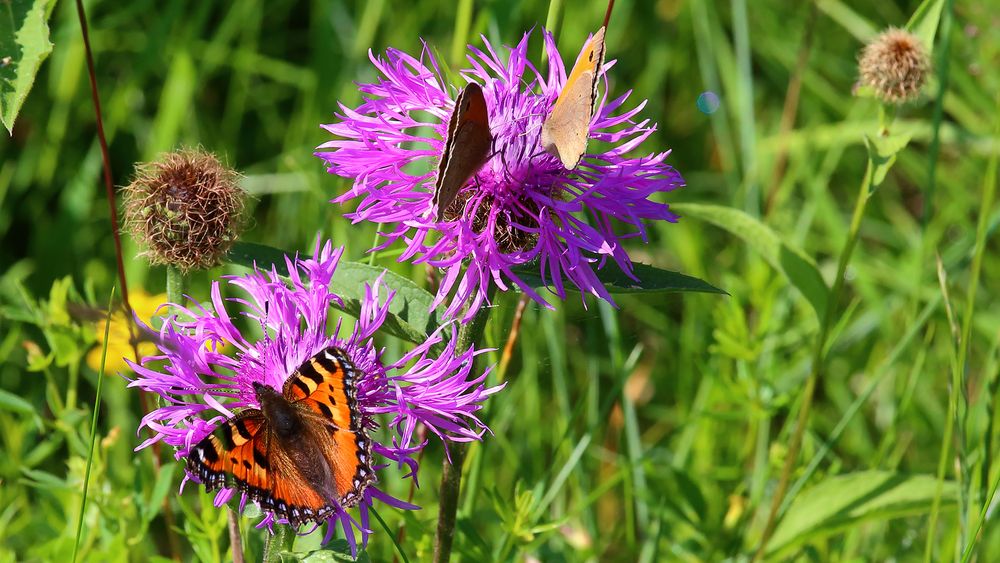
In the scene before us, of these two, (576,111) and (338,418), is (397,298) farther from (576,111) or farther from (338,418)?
(576,111)

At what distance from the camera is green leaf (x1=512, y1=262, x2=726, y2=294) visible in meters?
1.58

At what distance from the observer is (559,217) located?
1.68 metres

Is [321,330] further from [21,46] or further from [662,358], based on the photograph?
[662,358]

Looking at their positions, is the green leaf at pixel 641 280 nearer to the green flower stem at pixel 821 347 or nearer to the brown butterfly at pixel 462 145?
the brown butterfly at pixel 462 145

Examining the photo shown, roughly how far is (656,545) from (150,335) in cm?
117

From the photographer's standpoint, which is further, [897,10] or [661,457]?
[897,10]

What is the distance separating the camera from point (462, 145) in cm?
149

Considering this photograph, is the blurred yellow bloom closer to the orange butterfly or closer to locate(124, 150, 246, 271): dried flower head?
locate(124, 150, 246, 271): dried flower head

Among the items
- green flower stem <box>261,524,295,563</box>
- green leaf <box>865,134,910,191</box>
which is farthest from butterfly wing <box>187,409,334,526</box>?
green leaf <box>865,134,910,191</box>

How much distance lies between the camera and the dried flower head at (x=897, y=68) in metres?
2.09

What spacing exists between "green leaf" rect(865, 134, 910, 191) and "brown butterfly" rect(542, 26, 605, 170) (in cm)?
71

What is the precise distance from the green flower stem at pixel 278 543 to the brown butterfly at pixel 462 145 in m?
0.52

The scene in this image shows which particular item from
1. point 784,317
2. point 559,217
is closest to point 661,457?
point 784,317

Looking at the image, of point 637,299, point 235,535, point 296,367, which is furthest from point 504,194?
point 637,299
